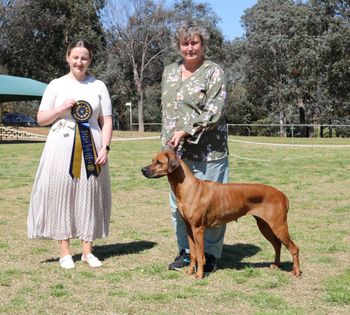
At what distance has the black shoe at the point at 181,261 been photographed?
17.5 feet

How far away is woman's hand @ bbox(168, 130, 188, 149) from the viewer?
4.84 m

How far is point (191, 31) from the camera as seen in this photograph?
4.92m

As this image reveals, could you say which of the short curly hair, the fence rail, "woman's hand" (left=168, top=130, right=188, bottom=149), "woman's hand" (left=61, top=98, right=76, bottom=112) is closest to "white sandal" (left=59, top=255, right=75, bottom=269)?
"woman's hand" (left=61, top=98, right=76, bottom=112)

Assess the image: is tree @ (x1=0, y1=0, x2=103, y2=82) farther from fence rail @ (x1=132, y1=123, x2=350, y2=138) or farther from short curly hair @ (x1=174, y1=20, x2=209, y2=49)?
short curly hair @ (x1=174, y1=20, x2=209, y2=49)

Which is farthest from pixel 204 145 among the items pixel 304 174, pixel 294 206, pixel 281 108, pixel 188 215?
pixel 281 108

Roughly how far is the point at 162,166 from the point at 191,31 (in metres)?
1.22

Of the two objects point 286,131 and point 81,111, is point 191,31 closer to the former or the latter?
point 81,111

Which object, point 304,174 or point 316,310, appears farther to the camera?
point 304,174

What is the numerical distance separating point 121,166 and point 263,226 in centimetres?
1117

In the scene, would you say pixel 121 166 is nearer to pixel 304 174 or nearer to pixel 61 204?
pixel 304 174

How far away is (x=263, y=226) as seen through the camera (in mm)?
5457

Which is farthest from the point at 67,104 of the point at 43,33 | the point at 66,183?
the point at 43,33

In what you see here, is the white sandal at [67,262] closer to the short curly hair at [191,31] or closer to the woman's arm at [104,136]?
the woman's arm at [104,136]

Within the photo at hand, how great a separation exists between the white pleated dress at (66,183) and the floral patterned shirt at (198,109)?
27.6 inches
